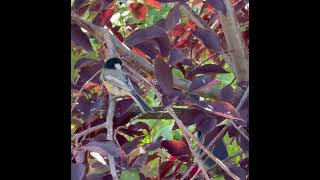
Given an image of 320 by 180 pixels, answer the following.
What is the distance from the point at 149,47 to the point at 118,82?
0.15 meters

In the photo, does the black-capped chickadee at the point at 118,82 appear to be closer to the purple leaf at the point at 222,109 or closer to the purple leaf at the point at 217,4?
the purple leaf at the point at 222,109

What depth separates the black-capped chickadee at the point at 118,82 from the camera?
0.88 metres

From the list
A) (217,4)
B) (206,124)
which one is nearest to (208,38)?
(217,4)

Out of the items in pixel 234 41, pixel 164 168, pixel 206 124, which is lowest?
pixel 164 168

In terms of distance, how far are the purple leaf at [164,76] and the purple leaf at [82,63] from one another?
0.47ft

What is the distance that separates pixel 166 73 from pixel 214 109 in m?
0.09

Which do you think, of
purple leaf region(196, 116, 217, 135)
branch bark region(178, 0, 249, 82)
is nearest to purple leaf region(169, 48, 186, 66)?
purple leaf region(196, 116, 217, 135)

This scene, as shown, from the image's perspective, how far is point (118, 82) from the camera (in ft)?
2.96

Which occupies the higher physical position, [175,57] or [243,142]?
[175,57]

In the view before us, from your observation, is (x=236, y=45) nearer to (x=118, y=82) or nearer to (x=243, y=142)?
(x=243, y=142)

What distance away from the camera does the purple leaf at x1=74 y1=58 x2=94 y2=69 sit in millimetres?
952
